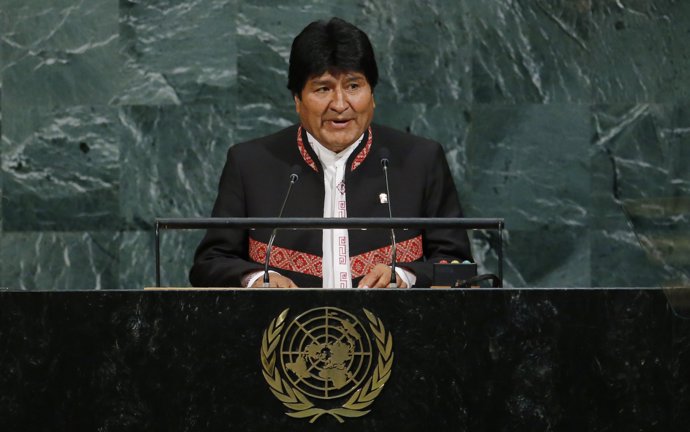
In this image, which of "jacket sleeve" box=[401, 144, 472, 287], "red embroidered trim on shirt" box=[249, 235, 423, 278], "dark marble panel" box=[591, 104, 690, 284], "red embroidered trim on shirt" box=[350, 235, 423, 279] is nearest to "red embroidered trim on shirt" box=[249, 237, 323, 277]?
"red embroidered trim on shirt" box=[249, 235, 423, 278]

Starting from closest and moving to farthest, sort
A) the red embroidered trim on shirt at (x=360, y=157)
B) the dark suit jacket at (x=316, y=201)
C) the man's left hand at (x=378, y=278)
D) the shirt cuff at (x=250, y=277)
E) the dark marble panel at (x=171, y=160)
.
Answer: the man's left hand at (x=378, y=278) < the shirt cuff at (x=250, y=277) < the dark suit jacket at (x=316, y=201) < the red embroidered trim on shirt at (x=360, y=157) < the dark marble panel at (x=171, y=160)

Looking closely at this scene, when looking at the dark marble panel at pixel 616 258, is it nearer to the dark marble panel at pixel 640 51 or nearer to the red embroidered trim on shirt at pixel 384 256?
the dark marble panel at pixel 640 51

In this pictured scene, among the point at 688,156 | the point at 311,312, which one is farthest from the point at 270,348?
the point at 688,156

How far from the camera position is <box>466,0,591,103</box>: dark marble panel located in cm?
623

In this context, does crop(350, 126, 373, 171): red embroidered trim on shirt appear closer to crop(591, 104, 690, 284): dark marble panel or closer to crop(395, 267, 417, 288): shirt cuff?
crop(395, 267, 417, 288): shirt cuff

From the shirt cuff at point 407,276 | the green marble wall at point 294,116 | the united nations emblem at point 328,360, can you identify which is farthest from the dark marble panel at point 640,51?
the united nations emblem at point 328,360

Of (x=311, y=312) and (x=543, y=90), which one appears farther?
(x=543, y=90)

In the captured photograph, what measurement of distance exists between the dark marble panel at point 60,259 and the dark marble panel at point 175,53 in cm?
70

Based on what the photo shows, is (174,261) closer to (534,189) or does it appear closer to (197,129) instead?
(197,129)

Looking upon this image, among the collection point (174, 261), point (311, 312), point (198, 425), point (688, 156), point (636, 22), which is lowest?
point (198, 425)

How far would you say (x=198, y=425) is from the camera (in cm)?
305

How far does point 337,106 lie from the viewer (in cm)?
464

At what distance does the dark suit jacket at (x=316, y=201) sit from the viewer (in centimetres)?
457

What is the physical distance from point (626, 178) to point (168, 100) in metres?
2.20
